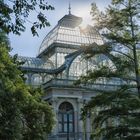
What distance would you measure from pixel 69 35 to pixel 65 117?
1441 cm

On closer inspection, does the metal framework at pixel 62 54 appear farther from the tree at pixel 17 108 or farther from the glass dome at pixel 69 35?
the tree at pixel 17 108

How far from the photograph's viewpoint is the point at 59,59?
63938 mm

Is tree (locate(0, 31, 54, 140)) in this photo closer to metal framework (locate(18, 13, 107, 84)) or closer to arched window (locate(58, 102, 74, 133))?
arched window (locate(58, 102, 74, 133))

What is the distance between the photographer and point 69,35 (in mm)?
66188

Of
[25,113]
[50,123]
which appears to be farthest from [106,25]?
[50,123]

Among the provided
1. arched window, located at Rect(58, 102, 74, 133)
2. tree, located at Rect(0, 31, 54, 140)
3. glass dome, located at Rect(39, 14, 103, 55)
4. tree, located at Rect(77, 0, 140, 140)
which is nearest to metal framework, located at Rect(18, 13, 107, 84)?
glass dome, located at Rect(39, 14, 103, 55)

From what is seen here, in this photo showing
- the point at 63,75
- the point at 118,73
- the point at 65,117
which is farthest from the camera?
the point at 63,75

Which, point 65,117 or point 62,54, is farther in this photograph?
point 62,54

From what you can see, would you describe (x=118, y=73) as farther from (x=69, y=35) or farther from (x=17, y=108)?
(x=69, y=35)

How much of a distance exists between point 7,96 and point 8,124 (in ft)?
5.02

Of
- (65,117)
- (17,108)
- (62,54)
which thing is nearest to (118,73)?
(17,108)

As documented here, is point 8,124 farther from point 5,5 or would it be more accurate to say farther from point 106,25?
point 5,5

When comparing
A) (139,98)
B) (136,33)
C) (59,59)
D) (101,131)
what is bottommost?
(101,131)

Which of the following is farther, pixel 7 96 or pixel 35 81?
pixel 35 81
